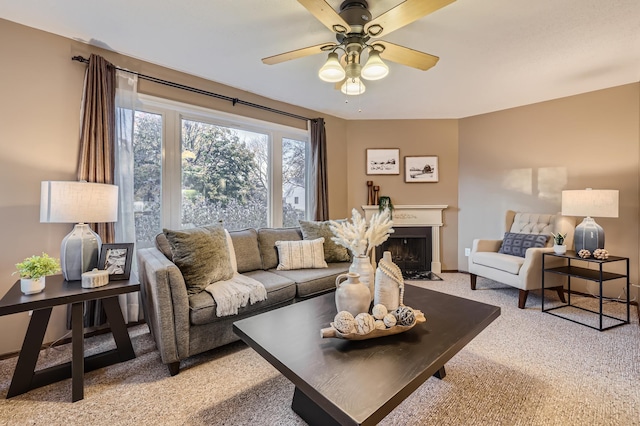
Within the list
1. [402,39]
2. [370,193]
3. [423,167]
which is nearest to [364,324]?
[402,39]

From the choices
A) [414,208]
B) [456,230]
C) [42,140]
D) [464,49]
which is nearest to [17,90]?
[42,140]

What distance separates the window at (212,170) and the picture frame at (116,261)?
2.55ft

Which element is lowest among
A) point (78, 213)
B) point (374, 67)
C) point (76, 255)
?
point (76, 255)

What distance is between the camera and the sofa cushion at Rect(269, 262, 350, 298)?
8.48 ft

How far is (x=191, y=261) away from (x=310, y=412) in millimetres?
1322

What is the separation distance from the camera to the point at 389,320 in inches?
54.1

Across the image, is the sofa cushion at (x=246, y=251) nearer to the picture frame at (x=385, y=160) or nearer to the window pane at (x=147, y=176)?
the window pane at (x=147, y=176)

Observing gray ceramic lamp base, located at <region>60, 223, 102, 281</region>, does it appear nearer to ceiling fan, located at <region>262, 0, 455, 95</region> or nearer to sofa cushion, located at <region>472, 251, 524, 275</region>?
ceiling fan, located at <region>262, 0, 455, 95</region>

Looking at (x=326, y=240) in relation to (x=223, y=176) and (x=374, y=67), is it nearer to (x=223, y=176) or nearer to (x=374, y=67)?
(x=223, y=176)

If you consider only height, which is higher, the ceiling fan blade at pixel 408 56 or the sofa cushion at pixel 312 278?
the ceiling fan blade at pixel 408 56

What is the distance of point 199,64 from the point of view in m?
2.76

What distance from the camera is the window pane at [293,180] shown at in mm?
3945

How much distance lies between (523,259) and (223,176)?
11.7 feet

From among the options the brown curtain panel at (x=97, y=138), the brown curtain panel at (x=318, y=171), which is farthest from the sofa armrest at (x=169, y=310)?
the brown curtain panel at (x=318, y=171)
